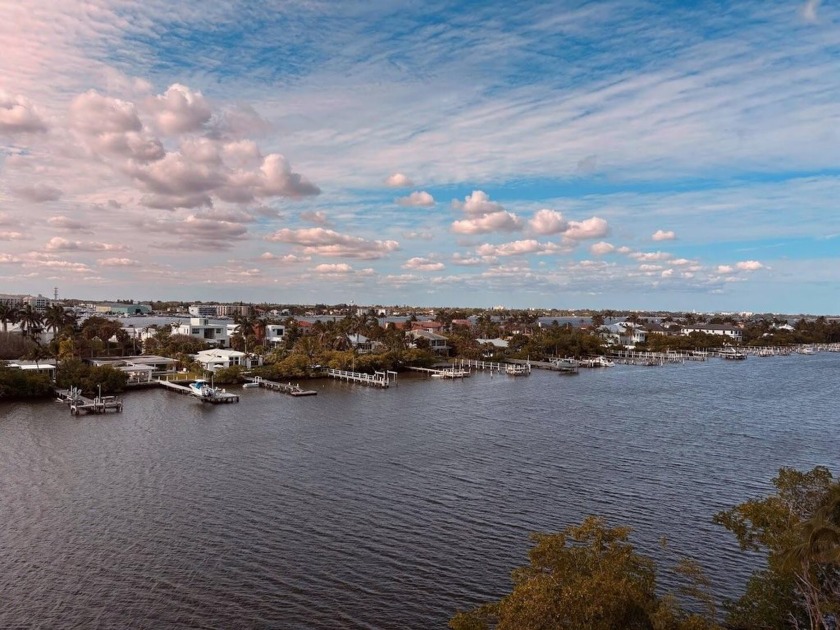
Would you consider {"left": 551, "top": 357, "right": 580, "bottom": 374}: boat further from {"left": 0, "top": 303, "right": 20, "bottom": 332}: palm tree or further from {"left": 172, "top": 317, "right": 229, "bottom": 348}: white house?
{"left": 0, "top": 303, "right": 20, "bottom": 332}: palm tree

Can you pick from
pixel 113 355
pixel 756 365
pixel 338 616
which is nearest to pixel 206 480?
pixel 338 616

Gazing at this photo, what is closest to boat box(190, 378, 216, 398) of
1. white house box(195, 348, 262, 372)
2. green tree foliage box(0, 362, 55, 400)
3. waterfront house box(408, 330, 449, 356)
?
green tree foliage box(0, 362, 55, 400)

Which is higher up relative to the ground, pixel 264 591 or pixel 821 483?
pixel 821 483

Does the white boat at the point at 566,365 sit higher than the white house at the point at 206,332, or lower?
lower

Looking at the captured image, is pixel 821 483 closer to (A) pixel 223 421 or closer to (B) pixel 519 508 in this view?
(B) pixel 519 508

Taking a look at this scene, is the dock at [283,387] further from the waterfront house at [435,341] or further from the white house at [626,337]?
the white house at [626,337]

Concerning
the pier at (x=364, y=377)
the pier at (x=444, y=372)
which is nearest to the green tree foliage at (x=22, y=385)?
the pier at (x=364, y=377)

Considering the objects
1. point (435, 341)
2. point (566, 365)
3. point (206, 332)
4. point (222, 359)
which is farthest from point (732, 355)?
point (206, 332)
